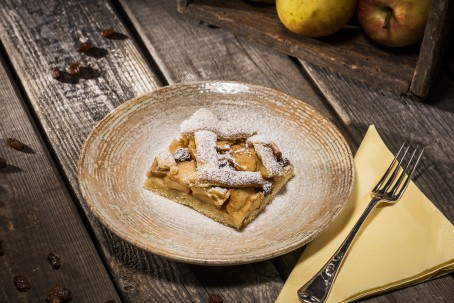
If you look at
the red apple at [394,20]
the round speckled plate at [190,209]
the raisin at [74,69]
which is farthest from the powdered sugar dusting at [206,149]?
the red apple at [394,20]

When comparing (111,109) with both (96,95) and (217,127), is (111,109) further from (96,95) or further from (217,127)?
(217,127)

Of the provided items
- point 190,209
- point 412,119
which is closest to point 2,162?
point 190,209

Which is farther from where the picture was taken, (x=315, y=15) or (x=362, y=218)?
(x=315, y=15)

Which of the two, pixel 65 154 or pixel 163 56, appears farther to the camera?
pixel 163 56

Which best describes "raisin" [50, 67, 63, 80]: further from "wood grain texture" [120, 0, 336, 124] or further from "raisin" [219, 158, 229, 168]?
"raisin" [219, 158, 229, 168]

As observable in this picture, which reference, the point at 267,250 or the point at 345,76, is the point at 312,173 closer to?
the point at 267,250

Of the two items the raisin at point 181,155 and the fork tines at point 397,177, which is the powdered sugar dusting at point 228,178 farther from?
the fork tines at point 397,177

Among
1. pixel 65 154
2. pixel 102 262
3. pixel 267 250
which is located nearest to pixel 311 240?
pixel 267 250
